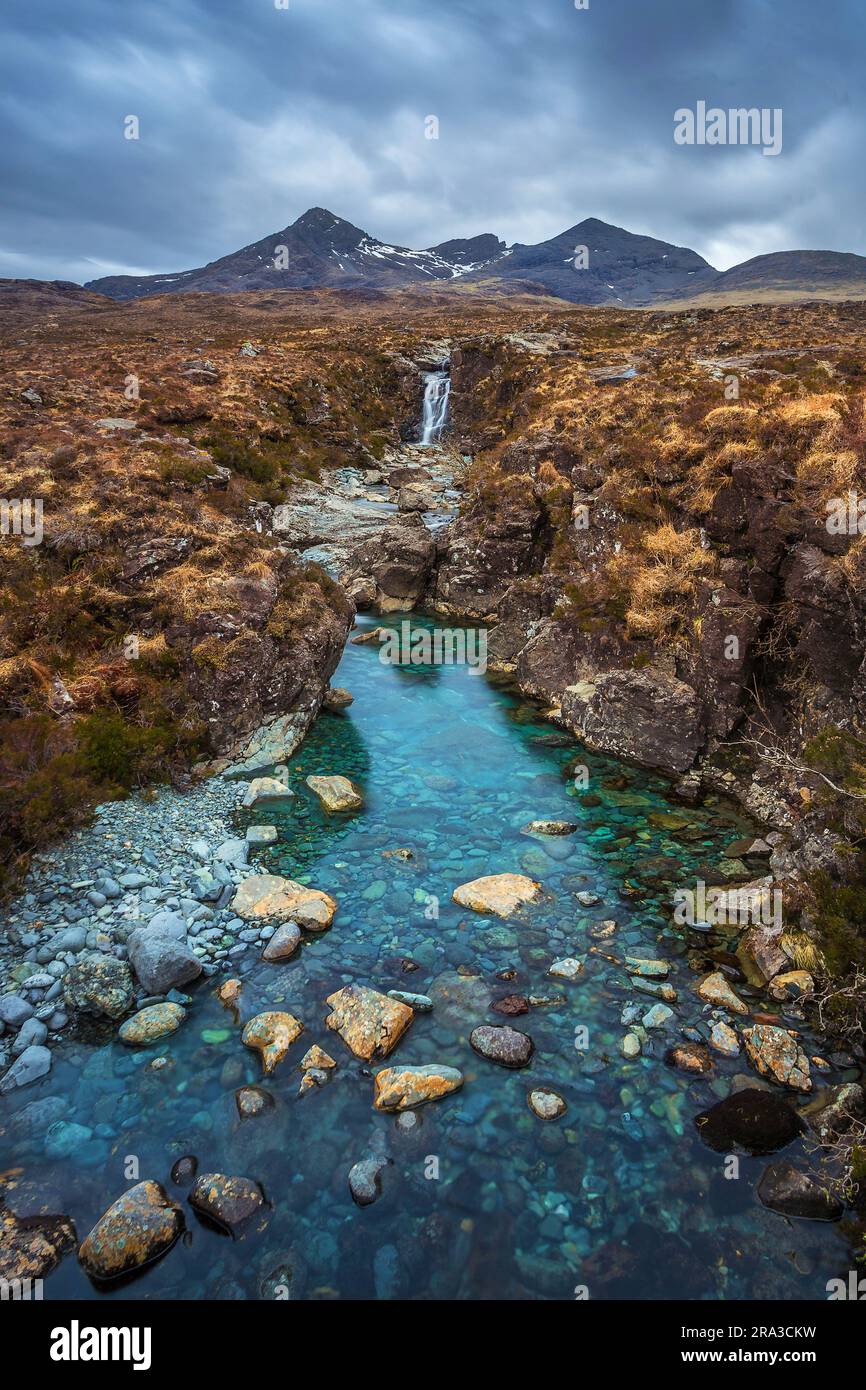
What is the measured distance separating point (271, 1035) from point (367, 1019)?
→ 1315mm

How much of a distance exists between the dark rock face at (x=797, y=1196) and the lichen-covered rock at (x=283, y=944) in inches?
272

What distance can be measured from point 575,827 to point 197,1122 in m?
9.06

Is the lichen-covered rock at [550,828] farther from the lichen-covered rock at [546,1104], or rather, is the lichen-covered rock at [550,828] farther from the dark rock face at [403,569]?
the dark rock face at [403,569]

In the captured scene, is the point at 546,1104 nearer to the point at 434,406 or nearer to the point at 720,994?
the point at 720,994

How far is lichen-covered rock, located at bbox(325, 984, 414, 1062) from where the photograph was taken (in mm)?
8836

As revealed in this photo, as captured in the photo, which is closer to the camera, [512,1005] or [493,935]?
[512,1005]

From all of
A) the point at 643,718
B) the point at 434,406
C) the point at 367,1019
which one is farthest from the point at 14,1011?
the point at 434,406

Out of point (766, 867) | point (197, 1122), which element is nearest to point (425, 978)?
point (197, 1122)

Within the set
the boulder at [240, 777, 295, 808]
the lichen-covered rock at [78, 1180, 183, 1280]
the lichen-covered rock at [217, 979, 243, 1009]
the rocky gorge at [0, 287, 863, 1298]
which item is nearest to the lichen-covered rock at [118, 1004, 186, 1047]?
the rocky gorge at [0, 287, 863, 1298]

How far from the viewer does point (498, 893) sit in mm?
11883

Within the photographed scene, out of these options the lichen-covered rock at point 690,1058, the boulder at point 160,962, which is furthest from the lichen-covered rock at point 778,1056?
the boulder at point 160,962

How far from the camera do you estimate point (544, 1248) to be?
6.70 meters

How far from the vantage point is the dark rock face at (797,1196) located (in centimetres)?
694
